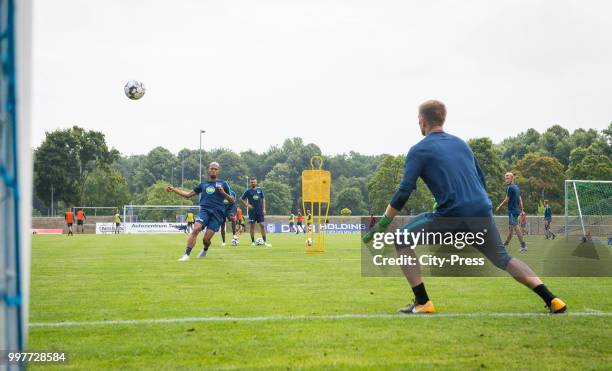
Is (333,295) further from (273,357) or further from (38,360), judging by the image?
(38,360)

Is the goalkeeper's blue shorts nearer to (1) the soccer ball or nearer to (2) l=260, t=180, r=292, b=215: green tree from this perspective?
(1) the soccer ball

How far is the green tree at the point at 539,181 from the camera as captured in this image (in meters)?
86.7

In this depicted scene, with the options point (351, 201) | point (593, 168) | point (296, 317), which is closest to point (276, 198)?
point (351, 201)

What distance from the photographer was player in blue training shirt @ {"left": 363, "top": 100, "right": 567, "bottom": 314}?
6.39 meters

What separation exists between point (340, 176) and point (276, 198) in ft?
90.3

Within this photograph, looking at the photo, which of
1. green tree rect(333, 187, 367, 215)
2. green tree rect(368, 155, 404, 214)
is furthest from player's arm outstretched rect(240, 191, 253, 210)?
green tree rect(333, 187, 367, 215)

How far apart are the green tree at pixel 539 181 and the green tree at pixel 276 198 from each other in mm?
43864

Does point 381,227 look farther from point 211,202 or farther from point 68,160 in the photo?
point 68,160

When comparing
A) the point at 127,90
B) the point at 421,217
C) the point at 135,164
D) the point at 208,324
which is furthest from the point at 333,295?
the point at 135,164

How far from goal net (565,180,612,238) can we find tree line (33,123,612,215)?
37302 millimetres

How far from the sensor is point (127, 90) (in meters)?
20.5

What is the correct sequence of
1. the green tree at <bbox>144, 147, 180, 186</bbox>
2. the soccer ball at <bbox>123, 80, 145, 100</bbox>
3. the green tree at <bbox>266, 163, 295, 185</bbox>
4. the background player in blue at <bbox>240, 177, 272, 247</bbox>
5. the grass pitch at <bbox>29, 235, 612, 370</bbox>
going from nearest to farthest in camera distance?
the grass pitch at <bbox>29, 235, 612, 370</bbox>, the soccer ball at <bbox>123, 80, 145, 100</bbox>, the background player in blue at <bbox>240, 177, 272, 247</bbox>, the green tree at <bbox>266, 163, 295, 185</bbox>, the green tree at <bbox>144, 147, 180, 186</bbox>

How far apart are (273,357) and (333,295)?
389 centimetres

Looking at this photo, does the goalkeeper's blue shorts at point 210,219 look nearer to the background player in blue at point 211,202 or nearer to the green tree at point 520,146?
the background player in blue at point 211,202
